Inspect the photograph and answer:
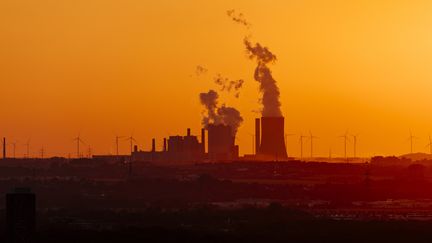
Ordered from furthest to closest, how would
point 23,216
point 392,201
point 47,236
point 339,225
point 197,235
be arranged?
point 392,201 < point 339,225 < point 197,235 < point 47,236 < point 23,216

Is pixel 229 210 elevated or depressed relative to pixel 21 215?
depressed

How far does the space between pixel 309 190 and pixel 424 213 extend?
49.0 m

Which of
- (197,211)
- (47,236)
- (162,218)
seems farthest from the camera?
(197,211)

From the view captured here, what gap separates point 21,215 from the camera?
59.7 meters

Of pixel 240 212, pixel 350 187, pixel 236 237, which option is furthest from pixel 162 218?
pixel 350 187

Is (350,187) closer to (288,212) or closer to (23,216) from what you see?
(288,212)

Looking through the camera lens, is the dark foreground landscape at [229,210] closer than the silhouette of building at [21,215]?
No

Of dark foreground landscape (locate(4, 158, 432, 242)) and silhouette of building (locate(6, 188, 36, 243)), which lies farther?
dark foreground landscape (locate(4, 158, 432, 242))

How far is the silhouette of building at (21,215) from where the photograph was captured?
5928 cm

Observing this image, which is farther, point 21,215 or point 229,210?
point 229,210

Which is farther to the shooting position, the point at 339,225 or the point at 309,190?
the point at 309,190

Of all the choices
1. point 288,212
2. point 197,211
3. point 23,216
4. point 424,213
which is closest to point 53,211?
point 197,211

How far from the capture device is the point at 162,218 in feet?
425

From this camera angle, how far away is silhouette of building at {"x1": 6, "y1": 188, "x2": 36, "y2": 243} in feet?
194
